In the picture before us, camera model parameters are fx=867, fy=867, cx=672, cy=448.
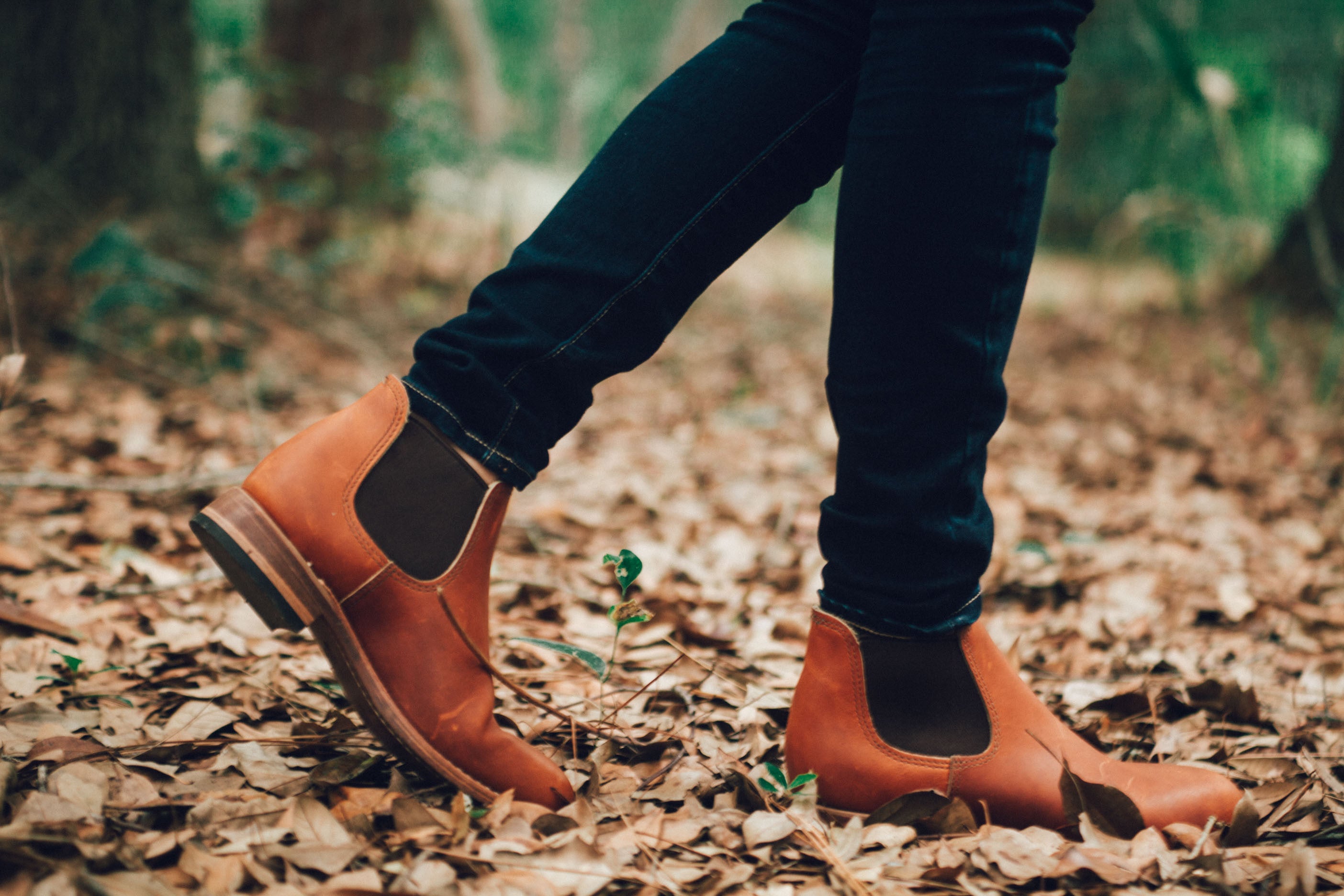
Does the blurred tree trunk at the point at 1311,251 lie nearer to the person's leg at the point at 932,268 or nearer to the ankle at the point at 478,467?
the person's leg at the point at 932,268

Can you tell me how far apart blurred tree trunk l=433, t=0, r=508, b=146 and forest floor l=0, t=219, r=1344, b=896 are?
64.2 inches

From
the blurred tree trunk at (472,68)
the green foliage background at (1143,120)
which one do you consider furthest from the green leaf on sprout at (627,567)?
the blurred tree trunk at (472,68)

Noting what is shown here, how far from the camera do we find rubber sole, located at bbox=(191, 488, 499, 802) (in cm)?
82

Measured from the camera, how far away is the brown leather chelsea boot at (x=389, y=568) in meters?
0.83

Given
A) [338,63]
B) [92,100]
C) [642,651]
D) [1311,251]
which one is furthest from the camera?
[1311,251]

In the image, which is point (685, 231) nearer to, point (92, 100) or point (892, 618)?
point (892, 618)

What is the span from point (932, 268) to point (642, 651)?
2.57 ft

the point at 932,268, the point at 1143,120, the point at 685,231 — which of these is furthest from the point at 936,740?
the point at 1143,120

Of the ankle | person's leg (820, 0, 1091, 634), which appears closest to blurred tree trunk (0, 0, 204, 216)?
the ankle

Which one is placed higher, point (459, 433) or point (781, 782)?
point (459, 433)

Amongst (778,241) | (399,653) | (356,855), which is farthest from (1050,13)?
(778,241)

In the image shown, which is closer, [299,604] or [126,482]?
[299,604]

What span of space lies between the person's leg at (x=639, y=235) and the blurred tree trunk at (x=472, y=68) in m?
3.61

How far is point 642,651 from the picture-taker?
1.35 metres
